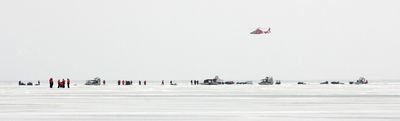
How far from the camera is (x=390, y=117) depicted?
1133 inches

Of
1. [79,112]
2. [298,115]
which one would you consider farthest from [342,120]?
[79,112]

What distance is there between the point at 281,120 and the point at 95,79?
392 ft

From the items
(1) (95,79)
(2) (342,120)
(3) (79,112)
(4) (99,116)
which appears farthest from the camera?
(1) (95,79)

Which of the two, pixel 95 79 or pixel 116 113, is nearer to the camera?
pixel 116 113

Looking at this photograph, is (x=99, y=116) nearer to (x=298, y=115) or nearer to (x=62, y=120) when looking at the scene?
(x=62, y=120)

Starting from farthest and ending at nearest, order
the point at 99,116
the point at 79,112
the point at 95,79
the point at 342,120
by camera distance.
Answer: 1. the point at 95,79
2. the point at 79,112
3. the point at 99,116
4. the point at 342,120

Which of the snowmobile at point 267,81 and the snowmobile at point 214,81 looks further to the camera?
the snowmobile at point 267,81

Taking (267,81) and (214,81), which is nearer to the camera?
(214,81)

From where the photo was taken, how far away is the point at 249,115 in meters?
30.5

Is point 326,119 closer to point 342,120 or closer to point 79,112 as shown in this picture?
point 342,120

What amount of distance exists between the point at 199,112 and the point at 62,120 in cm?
638

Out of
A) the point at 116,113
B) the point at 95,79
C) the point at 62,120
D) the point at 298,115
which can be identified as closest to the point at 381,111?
the point at 298,115

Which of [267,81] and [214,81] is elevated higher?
[214,81]

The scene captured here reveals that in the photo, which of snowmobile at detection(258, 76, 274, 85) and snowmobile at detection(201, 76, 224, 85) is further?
snowmobile at detection(258, 76, 274, 85)
